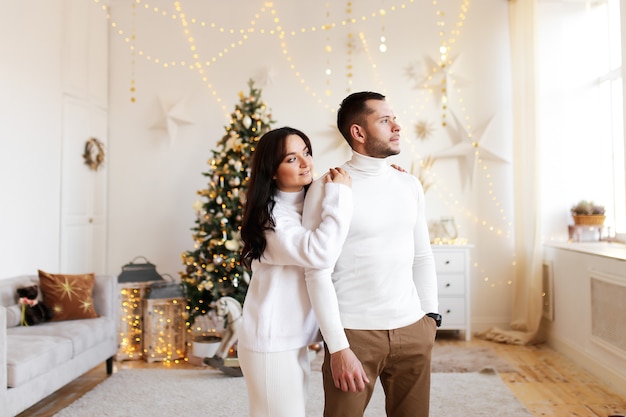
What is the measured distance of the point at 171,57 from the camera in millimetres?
5637

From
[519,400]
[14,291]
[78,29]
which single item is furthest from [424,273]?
[78,29]

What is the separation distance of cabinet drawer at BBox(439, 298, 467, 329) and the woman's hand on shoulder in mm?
3572

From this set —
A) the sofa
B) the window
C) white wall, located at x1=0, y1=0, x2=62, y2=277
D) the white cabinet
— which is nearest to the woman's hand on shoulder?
the sofa

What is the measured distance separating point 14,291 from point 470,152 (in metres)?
3.93

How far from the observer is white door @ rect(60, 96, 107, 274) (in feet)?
16.2

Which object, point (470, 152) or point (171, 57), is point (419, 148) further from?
point (171, 57)

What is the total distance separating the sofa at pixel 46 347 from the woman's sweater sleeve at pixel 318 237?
70.1 inches

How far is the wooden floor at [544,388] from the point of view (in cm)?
329

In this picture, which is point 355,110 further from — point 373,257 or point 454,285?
point 454,285

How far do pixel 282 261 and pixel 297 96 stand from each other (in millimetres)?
4120

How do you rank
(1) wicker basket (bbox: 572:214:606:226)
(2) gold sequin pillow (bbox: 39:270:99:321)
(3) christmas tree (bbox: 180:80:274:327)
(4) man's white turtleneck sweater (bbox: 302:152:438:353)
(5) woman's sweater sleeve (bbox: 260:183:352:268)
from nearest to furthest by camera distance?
(5) woman's sweater sleeve (bbox: 260:183:352:268) < (4) man's white turtleneck sweater (bbox: 302:152:438:353) < (2) gold sequin pillow (bbox: 39:270:99:321) < (3) christmas tree (bbox: 180:80:274:327) < (1) wicker basket (bbox: 572:214:606:226)

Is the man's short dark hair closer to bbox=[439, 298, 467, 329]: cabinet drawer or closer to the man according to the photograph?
the man

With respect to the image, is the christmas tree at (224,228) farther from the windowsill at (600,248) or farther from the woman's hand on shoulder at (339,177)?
the woman's hand on shoulder at (339,177)

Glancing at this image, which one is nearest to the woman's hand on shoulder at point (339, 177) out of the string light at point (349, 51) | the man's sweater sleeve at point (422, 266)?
the man's sweater sleeve at point (422, 266)
